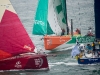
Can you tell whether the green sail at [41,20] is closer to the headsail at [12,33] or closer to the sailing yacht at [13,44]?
the sailing yacht at [13,44]

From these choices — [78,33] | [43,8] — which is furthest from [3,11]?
[78,33]

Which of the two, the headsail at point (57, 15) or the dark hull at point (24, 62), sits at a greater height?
the headsail at point (57, 15)

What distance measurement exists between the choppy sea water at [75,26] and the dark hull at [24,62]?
2.00 ft

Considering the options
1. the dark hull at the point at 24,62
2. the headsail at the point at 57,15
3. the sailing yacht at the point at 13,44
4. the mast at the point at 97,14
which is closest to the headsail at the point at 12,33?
the sailing yacht at the point at 13,44

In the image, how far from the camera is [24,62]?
164 feet

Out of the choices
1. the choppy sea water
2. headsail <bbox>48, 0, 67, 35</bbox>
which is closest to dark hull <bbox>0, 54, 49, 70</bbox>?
the choppy sea water

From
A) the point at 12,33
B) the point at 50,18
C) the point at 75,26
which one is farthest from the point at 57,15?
the point at 75,26

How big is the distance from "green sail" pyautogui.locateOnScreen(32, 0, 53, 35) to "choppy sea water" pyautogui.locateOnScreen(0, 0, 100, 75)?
320 cm

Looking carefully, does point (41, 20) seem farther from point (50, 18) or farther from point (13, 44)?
point (13, 44)

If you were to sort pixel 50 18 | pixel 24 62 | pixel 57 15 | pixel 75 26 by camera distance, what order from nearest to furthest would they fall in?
pixel 24 62
pixel 50 18
pixel 57 15
pixel 75 26

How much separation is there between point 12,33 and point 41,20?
14602mm

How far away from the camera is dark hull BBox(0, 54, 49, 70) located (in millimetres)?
49750

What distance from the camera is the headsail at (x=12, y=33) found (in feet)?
161

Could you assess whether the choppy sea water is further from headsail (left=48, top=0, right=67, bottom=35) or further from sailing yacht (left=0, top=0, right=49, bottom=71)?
headsail (left=48, top=0, right=67, bottom=35)
